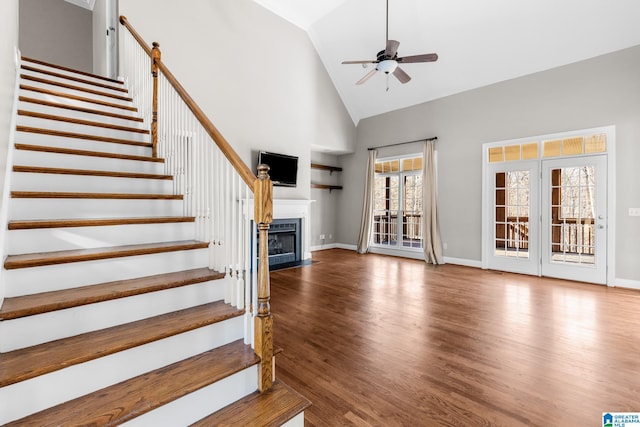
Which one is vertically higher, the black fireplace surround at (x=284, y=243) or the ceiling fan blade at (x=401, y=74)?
the ceiling fan blade at (x=401, y=74)

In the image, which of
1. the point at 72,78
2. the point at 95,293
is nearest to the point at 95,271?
the point at 95,293

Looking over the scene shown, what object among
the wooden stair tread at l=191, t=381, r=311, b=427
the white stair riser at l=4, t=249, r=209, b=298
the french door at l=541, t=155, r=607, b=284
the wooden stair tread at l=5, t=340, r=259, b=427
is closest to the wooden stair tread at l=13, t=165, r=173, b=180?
the white stair riser at l=4, t=249, r=209, b=298

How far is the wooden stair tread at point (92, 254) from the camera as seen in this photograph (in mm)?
1655

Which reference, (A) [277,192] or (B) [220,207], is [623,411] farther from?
(A) [277,192]

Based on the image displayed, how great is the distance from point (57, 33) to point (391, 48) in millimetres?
6959

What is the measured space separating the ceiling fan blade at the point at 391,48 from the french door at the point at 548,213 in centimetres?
318

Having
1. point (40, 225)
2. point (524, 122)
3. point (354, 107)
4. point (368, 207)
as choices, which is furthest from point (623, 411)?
point (354, 107)

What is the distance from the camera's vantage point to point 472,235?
6176 mm

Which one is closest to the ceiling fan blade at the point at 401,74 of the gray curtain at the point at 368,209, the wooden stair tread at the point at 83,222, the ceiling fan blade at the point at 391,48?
the ceiling fan blade at the point at 391,48

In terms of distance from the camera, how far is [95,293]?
170cm

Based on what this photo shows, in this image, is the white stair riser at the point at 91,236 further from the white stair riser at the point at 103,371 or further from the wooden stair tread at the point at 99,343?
the white stair riser at the point at 103,371

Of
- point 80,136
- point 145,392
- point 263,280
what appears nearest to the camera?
point 145,392

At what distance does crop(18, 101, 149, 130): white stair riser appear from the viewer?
290 cm

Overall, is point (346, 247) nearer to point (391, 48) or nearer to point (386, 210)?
point (386, 210)
